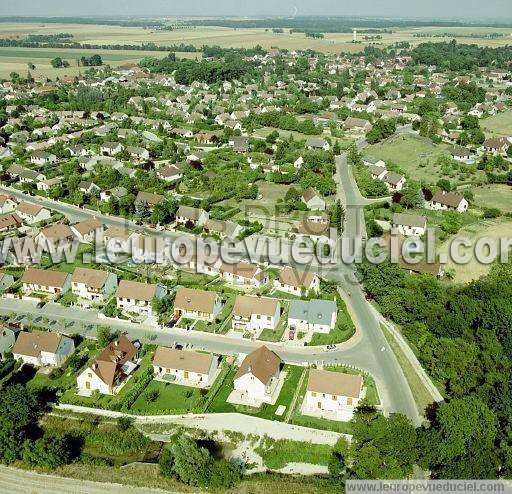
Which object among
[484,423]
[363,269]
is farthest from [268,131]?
[484,423]

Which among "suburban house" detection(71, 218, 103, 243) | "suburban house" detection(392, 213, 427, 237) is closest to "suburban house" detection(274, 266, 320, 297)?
"suburban house" detection(392, 213, 427, 237)

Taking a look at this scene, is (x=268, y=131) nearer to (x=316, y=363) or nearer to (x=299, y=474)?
(x=316, y=363)

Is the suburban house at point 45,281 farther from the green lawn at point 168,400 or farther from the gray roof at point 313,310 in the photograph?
the gray roof at point 313,310

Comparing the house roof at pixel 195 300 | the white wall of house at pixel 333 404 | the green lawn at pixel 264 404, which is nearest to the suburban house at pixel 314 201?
the house roof at pixel 195 300

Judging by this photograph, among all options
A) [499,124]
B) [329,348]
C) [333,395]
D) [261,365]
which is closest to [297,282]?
[329,348]

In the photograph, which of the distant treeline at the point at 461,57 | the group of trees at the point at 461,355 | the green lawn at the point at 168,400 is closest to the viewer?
the group of trees at the point at 461,355

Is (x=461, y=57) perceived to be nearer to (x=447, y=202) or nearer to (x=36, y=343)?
(x=447, y=202)
